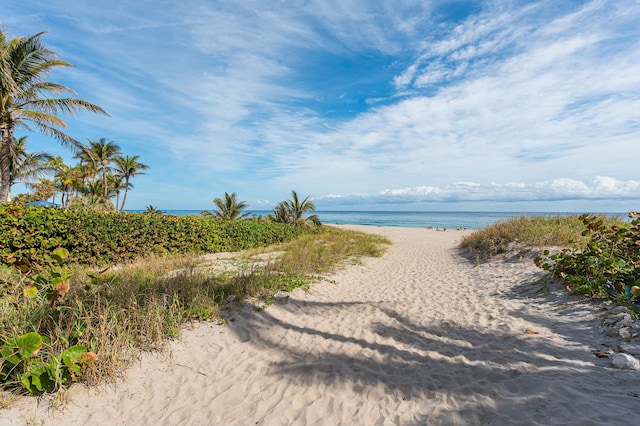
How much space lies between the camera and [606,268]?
18.6 feet

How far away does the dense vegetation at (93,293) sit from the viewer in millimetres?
3145

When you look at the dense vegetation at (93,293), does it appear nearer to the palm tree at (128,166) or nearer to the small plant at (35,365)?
the small plant at (35,365)

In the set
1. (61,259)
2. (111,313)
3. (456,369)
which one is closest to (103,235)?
(61,259)

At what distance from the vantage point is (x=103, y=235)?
31.0 ft

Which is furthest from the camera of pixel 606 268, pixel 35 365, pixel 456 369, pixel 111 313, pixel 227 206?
pixel 227 206

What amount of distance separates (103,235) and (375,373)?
9.72 meters

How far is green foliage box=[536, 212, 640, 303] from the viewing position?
5114 mm

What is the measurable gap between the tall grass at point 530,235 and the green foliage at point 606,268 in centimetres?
198

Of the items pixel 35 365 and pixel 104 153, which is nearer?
pixel 35 365

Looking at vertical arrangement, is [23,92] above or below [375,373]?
above

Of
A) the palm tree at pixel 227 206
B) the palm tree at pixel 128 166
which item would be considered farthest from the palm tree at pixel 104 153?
the palm tree at pixel 227 206

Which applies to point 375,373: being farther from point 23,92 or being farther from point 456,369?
point 23,92

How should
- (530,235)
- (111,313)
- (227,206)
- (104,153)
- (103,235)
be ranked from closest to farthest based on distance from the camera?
(111,313) → (103,235) → (530,235) → (227,206) → (104,153)

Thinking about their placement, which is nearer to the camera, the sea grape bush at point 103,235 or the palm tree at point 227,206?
the sea grape bush at point 103,235
